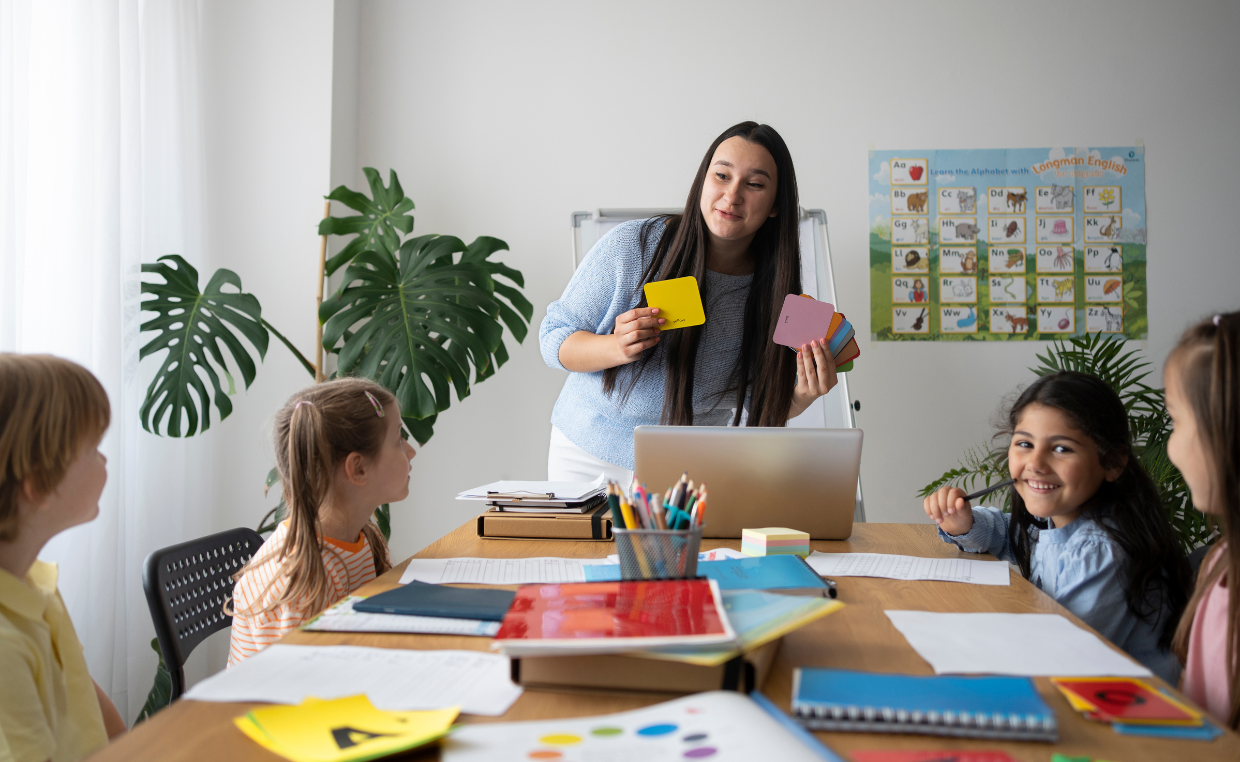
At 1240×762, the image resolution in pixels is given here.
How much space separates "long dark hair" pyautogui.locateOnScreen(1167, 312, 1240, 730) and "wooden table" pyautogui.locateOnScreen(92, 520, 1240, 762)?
0.50 ft

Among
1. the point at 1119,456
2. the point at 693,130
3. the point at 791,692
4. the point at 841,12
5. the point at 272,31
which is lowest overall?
the point at 791,692

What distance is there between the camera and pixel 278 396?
2.88 meters

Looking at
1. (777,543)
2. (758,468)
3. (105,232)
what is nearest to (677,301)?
(758,468)

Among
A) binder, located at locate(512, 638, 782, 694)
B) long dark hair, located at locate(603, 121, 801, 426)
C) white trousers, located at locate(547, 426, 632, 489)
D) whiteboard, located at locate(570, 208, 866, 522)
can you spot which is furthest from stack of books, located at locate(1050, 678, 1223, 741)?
whiteboard, located at locate(570, 208, 866, 522)

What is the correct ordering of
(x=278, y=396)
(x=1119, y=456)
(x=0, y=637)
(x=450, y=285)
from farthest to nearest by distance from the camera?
(x=278, y=396) → (x=450, y=285) → (x=1119, y=456) → (x=0, y=637)

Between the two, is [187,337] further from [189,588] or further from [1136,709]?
[1136,709]

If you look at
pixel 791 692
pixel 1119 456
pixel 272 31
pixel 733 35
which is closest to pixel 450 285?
pixel 272 31

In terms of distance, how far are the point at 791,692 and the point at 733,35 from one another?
290 centimetres

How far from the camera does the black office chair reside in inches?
49.1

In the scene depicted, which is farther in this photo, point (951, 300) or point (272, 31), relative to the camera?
point (951, 300)

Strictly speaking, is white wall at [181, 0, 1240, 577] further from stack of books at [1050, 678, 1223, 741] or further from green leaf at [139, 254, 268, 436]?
stack of books at [1050, 678, 1223, 741]

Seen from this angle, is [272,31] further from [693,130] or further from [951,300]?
[951,300]

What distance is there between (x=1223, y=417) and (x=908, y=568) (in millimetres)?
470

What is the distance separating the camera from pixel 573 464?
199 cm
